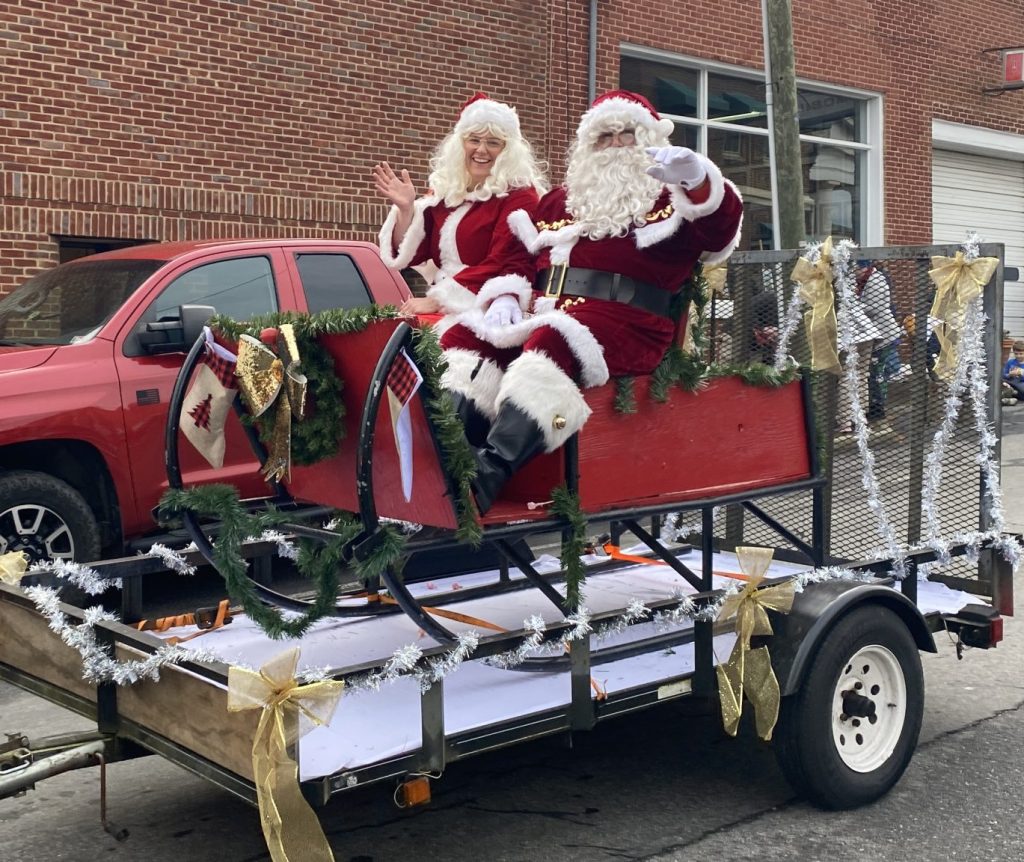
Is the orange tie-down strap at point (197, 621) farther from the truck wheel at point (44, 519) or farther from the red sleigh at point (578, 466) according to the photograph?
the truck wheel at point (44, 519)

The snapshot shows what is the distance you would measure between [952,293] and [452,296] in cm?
184

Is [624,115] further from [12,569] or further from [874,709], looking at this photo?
[12,569]

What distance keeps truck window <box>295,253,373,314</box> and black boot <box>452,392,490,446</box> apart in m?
3.14

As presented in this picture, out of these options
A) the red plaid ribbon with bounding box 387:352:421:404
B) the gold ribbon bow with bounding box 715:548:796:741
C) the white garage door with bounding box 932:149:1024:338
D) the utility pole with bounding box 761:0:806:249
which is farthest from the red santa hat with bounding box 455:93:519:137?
the white garage door with bounding box 932:149:1024:338

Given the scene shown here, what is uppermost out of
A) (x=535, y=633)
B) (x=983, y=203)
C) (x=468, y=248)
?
(x=983, y=203)

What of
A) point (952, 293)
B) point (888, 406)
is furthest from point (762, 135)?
point (952, 293)

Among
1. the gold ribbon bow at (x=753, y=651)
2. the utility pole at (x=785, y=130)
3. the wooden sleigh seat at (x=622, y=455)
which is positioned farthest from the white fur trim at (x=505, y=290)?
the utility pole at (x=785, y=130)

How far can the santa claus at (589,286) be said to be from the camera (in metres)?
3.90

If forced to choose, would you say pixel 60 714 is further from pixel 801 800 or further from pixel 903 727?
pixel 903 727

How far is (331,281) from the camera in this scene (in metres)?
7.44

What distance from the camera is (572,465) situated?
3.96 metres

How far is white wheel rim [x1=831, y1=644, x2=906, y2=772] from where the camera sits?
415 cm

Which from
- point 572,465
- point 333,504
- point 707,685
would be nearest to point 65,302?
point 333,504

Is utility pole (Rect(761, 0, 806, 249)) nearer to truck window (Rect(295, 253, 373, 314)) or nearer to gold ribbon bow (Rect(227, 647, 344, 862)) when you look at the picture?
truck window (Rect(295, 253, 373, 314))
